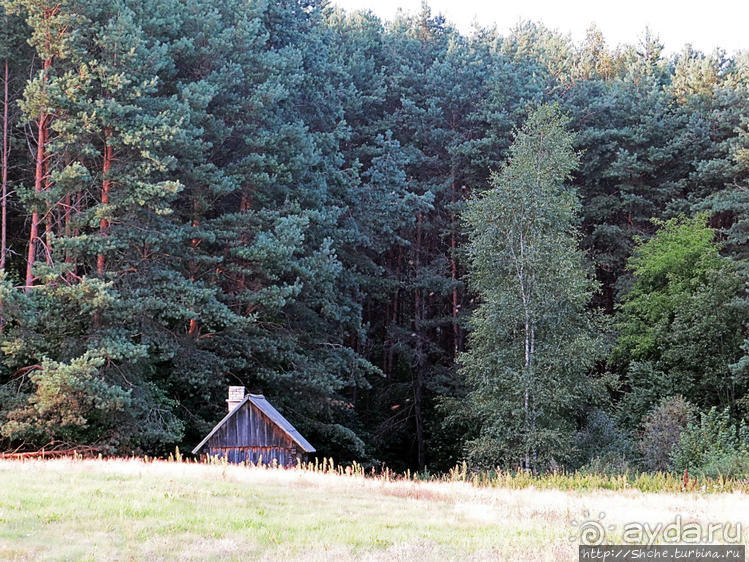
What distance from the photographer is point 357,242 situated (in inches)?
1275

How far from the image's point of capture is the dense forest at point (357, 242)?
22.1 metres

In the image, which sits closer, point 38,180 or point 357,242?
point 38,180

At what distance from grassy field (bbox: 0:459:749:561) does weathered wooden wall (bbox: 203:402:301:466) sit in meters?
3.89

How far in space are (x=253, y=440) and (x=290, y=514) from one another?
28.8 ft

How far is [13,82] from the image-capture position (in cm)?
2419

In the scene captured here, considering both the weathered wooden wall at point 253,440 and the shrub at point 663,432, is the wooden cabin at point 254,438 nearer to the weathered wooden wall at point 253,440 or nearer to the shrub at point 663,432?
the weathered wooden wall at point 253,440

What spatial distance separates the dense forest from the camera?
72.5 feet

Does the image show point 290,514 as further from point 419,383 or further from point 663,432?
point 419,383

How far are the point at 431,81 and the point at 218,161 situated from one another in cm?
1483

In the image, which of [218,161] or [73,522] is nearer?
[73,522]

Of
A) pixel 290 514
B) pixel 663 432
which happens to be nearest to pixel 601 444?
pixel 663 432

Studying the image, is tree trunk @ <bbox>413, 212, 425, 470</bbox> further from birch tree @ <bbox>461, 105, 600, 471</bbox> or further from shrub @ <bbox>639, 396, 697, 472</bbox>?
shrub @ <bbox>639, 396, 697, 472</bbox>

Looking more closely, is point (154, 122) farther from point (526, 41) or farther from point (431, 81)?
point (526, 41)

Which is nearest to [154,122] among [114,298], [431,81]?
[114,298]
